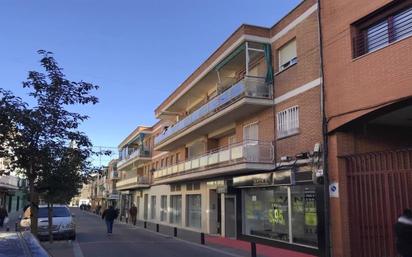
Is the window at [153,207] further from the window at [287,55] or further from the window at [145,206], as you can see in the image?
the window at [287,55]

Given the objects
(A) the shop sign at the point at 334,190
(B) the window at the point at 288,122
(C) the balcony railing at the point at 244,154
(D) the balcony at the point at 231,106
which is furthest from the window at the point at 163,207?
(A) the shop sign at the point at 334,190

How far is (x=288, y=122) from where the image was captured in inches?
764

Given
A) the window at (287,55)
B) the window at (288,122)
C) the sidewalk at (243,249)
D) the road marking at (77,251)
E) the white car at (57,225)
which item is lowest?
the sidewalk at (243,249)

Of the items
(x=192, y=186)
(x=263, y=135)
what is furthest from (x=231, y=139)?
(x=192, y=186)

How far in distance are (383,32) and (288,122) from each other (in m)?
6.07

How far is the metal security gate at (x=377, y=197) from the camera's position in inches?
528

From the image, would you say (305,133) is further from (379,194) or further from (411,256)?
(411,256)

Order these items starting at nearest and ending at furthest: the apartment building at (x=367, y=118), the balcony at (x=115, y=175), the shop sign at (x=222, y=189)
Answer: the apartment building at (x=367, y=118) < the shop sign at (x=222, y=189) < the balcony at (x=115, y=175)

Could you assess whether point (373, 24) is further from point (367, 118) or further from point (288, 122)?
point (288, 122)

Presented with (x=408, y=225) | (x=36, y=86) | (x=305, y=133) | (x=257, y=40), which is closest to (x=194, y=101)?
(x=257, y=40)

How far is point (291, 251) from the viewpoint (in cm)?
1847

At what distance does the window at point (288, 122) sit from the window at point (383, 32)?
4217 mm

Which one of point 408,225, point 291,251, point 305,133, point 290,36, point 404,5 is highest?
point 290,36

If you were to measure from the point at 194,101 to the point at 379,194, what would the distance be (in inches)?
836
